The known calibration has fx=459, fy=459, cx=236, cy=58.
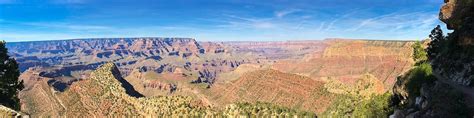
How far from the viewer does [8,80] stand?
2447 inches

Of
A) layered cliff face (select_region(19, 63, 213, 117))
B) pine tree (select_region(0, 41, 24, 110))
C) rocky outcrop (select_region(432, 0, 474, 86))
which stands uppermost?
rocky outcrop (select_region(432, 0, 474, 86))

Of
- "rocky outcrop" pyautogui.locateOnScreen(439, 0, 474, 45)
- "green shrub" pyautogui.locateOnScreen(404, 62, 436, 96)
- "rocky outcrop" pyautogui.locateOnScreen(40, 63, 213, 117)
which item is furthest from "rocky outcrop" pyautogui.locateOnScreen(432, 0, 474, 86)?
"rocky outcrop" pyautogui.locateOnScreen(40, 63, 213, 117)

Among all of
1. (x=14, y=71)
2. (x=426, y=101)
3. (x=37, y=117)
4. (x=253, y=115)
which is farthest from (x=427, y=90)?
(x=37, y=117)

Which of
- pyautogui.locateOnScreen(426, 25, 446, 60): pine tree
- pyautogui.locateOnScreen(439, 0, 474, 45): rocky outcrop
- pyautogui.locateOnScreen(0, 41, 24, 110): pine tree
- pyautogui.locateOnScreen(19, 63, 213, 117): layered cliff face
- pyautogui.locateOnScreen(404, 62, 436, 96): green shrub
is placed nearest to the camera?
pyautogui.locateOnScreen(404, 62, 436, 96): green shrub

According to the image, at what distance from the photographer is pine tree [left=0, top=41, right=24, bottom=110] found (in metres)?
61.3

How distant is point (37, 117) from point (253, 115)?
11714 cm

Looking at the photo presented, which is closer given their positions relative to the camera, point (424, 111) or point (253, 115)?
point (424, 111)

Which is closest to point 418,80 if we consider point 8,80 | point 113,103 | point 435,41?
point 435,41

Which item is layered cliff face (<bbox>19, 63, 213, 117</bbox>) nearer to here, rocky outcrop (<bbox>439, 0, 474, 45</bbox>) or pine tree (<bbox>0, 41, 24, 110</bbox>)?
pine tree (<bbox>0, 41, 24, 110</bbox>)

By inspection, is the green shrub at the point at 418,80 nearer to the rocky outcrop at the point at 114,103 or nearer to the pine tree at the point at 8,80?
the pine tree at the point at 8,80

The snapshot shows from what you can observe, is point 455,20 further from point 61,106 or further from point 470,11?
point 61,106

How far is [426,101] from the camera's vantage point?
4106cm

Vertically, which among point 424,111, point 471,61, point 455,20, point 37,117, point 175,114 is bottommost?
point 37,117

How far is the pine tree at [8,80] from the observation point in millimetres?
61344
